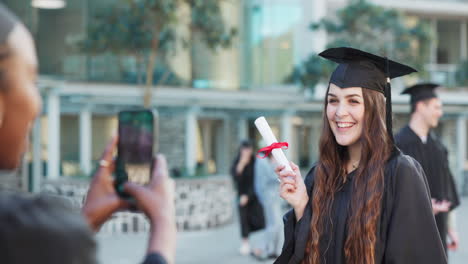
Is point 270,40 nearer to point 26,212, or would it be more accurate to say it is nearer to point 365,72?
point 365,72

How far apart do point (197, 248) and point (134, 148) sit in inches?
308

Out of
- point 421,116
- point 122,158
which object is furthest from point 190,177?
point 122,158

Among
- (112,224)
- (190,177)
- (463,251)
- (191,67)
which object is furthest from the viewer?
(191,67)

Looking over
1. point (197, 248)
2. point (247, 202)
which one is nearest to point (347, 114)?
point (247, 202)

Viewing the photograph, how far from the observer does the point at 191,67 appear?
17.9 m

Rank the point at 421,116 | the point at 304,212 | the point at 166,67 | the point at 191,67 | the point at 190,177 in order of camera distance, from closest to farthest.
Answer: the point at 304,212 → the point at 421,116 → the point at 190,177 → the point at 166,67 → the point at 191,67

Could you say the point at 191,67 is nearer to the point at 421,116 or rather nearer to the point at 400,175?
the point at 421,116

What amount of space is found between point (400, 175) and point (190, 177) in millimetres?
8833

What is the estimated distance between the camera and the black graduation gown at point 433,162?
4.79m

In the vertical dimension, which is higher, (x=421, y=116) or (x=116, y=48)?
(x=116, y=48)

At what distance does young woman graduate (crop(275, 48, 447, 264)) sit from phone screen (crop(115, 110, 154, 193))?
125 cm

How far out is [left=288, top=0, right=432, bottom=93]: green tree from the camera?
1446 cm

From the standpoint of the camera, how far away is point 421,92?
16.4 ft

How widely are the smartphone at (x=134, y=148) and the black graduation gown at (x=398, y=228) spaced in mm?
1451
